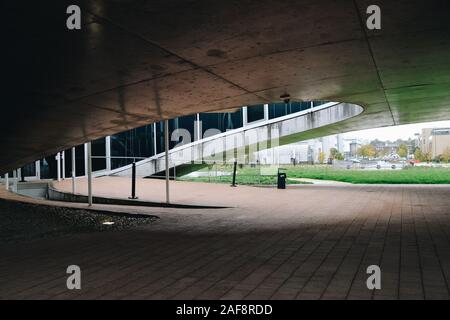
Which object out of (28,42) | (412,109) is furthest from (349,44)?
(412,109)

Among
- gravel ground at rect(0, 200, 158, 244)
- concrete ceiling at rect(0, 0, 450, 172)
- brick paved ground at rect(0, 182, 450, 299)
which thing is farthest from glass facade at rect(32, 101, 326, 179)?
brick paved ground at rect(0, 182, 450, 299)

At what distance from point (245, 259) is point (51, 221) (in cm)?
604

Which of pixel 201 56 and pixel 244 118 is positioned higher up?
pixel 244 118

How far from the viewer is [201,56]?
6.39 metres

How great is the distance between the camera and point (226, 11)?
473cm

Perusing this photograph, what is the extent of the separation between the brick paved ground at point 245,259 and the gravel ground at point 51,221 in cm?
60

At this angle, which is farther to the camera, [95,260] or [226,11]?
[95,260]

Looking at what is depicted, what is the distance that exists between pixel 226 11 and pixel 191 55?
65.8 inches

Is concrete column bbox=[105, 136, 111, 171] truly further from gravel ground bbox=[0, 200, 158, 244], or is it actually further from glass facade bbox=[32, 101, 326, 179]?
gravel ground bbox=[0, 200, 158, 244]

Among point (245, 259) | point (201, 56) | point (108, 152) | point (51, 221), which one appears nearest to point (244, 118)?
point (108, 152)

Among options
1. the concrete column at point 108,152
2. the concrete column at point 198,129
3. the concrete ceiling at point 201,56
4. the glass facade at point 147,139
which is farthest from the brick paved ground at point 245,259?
the concrete column at point 108,152

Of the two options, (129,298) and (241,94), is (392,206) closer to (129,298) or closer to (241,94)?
(241,94)

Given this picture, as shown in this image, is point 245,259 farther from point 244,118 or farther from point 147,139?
point 147,139

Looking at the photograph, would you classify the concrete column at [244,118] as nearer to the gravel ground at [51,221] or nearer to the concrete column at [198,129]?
the concrete column at [198,129]
